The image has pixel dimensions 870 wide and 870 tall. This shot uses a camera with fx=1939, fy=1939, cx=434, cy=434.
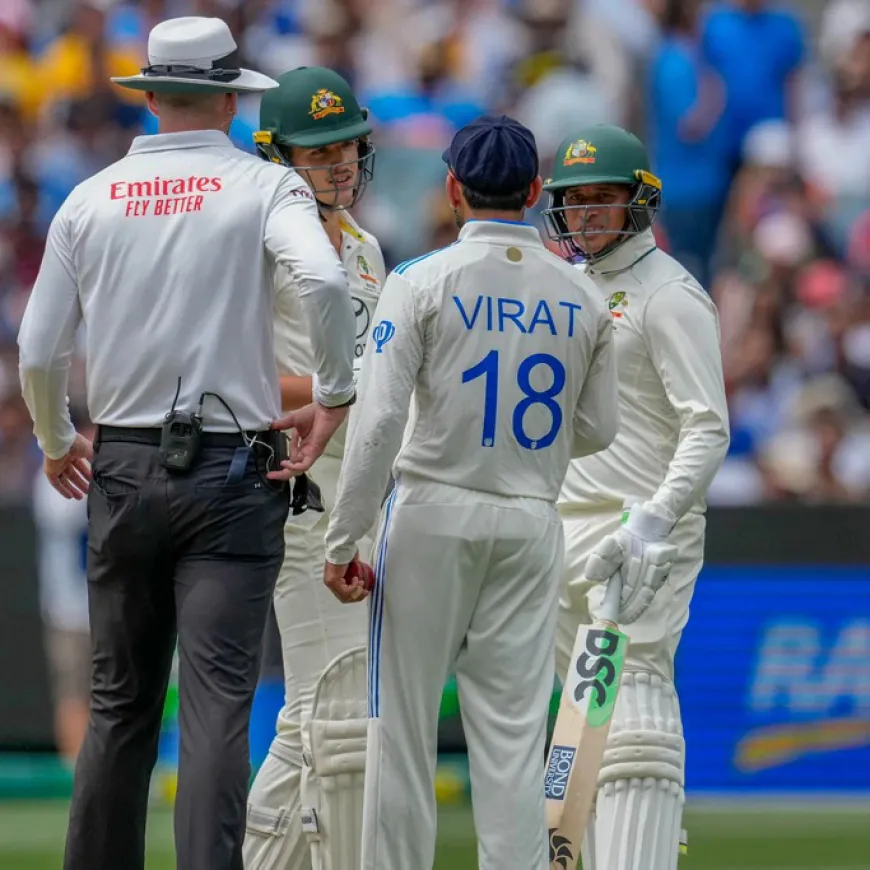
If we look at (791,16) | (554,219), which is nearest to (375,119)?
(791,16)

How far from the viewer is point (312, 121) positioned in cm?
559

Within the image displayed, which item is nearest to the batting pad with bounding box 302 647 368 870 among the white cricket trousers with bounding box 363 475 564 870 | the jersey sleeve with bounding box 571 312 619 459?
the white cricket trousers with bounding box 363 475 564 870

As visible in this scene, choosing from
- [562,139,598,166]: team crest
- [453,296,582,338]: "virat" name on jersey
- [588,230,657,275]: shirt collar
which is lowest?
[453,296,582,338]: "virat" name on jersey

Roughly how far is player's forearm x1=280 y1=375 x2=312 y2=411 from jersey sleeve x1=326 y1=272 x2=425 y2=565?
24.4 inches

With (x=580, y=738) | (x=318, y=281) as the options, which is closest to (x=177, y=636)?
(x=318, y=281)

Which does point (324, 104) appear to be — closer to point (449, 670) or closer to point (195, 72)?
point (195, 72)

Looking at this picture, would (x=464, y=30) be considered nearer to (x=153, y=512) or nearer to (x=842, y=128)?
(x=842, y=128)

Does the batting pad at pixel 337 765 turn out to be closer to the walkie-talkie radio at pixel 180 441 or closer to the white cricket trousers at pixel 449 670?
the white cricket trousers at pixel 449 670

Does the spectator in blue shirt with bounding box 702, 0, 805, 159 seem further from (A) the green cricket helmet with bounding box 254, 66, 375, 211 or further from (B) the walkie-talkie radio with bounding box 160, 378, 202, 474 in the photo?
(B) the walkie-talkie radio with bounding box 160, 378, 202, 474

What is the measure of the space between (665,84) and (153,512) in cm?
763

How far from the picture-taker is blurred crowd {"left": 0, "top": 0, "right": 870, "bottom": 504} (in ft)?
36.5

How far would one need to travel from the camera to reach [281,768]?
563 cm

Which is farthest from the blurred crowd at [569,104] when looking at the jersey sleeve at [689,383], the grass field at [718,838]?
the jersey sleeve at [689,383]

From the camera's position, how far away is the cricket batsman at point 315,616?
211 inches
